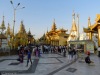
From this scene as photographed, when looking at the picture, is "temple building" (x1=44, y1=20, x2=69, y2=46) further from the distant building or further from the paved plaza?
the paved plaza

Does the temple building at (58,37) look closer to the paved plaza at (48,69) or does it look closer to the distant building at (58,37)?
the distant building at (58,37)

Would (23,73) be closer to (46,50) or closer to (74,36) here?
(46,50)

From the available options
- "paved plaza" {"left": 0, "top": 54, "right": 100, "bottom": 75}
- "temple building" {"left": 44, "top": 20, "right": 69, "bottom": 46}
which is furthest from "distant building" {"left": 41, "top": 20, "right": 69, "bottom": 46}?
"paved plaza" {"left": 0, "top": 54, "right": 100, "bottom": 75}

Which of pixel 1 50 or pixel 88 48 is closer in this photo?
pixel 1 50

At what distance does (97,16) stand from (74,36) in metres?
39.5

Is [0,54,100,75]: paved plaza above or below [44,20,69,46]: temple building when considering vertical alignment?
below

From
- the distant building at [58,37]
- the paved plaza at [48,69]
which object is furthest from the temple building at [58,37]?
the paved plaza at [48,69]

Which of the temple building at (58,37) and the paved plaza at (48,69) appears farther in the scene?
the temple building at (58,37)

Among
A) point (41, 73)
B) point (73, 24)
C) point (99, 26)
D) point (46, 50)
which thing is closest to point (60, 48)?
point (46, 50)

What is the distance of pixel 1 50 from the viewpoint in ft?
99.6

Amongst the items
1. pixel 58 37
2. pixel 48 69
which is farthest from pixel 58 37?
pixel 48 69

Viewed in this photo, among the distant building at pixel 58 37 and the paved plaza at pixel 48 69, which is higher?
the distant building at pixel 58 37

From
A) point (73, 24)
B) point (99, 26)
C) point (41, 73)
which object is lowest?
point (41, 73)

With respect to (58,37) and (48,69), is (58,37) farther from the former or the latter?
(48,69)
